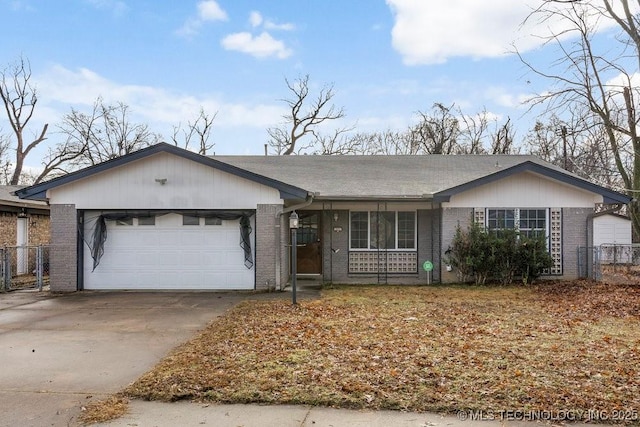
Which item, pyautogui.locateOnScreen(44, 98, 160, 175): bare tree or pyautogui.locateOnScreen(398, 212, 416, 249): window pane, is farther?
pyautogui.locateOnScreen(44, 98, 160, 175): bare tree

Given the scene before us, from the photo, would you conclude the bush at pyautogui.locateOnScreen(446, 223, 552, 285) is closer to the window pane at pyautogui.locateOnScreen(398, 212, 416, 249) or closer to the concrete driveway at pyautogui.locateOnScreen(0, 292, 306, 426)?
the window pane at pyautogui.locateOnScreen(398, 212, 416, 249)

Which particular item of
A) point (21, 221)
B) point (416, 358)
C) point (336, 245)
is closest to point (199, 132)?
point (21, 221)

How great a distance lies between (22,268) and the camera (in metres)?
17.1

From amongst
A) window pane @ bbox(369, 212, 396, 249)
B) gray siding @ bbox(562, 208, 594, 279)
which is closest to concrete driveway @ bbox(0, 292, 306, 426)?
window pane @ bbox(369, 212, 396, 249)

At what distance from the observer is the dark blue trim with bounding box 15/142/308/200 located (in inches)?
483

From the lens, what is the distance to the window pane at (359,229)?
14891 mm

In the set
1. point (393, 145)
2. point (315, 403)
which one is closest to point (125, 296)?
point (315, 403)

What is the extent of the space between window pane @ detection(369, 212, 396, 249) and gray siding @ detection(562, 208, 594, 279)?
478 centimetres

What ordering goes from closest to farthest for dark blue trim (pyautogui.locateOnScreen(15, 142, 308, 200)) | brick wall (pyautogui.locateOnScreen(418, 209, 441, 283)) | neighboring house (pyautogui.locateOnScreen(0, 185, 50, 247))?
dark blue trim (pyautogui.locateOnScreen(15, 142, 308, 200)) < brick wall (pyautogui.locateOnScreen(418, 209, 441, 283)) < neighboring house (pyautogui.locateOnScreen(0, 185, 50, 247))

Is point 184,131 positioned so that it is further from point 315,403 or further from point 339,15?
point 315,403

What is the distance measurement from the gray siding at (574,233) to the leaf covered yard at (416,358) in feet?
13.0

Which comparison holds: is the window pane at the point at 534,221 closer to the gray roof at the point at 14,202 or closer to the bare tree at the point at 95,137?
the gray roof at the point at 14,202

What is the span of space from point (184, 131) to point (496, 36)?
1137 inches

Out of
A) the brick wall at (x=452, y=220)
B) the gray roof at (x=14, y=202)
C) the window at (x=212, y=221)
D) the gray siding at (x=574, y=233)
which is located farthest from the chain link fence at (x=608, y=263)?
the gray roof at (x=14, y=202)
